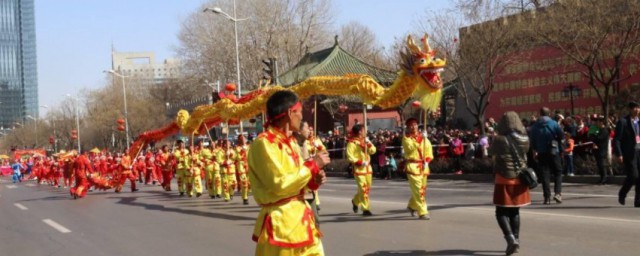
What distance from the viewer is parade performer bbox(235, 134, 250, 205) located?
51.8 ft

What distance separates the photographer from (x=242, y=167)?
52.7 feet

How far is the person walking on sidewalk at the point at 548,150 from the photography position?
12227 mm

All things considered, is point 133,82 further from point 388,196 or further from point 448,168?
point 388,196

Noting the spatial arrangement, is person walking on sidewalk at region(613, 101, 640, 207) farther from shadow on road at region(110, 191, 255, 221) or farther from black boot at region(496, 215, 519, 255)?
shadow on road at region(110, 191, 255, 221)

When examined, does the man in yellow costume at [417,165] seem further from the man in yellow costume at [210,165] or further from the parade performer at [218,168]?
the man in yellow costume at [210,165]

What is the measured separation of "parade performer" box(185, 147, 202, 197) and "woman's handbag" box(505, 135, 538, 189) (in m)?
12.4

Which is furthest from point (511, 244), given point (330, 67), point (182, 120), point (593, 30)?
point (330, 67)

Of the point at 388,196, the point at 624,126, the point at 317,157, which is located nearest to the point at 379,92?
the point at 624,126

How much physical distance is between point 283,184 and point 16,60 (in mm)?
155938

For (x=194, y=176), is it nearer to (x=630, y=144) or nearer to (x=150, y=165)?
(x=150, y=165)

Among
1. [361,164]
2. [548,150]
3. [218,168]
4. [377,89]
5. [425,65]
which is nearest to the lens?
[425,65]

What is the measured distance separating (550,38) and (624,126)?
10.4 metres

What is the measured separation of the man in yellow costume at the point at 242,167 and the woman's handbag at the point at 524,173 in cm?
869

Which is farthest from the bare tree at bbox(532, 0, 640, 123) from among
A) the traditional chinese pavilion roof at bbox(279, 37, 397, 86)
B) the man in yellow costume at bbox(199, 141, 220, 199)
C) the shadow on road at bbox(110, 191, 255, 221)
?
the traditional chinese pavilion roof at bbox(279, 37, 397, 86)
